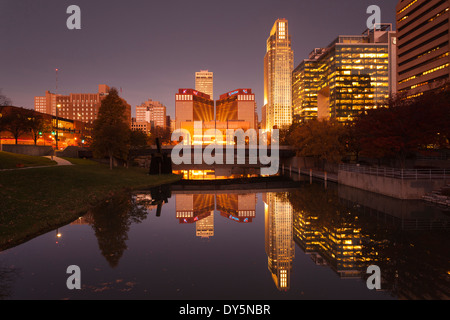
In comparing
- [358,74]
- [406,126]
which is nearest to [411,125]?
[406,126]

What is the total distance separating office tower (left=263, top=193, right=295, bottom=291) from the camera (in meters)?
9.41

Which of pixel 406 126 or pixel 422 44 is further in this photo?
pixel 422 44

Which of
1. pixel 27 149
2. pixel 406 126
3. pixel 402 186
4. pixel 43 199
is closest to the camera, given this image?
pixel 43 199

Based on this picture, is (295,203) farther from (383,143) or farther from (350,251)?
(383,143)

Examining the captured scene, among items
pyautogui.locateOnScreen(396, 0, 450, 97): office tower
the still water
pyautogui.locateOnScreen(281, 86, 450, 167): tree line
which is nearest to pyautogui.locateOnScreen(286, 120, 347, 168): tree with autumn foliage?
pyautogui.locateOnScreen(281, 86, 450, 167): tree line

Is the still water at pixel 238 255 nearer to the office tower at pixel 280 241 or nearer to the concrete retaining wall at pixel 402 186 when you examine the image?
the office tower at pixel 280 241

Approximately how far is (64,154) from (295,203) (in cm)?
6002

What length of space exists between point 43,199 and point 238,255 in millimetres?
16130

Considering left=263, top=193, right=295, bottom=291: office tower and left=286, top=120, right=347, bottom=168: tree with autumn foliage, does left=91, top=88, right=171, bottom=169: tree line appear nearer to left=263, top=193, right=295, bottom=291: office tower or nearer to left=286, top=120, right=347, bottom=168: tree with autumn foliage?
left=286, top=120, right=347, bottom=168: tree with autumn foliage

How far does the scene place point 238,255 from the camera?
11.4m

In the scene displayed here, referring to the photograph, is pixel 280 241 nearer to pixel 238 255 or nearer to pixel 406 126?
pixel 238 255

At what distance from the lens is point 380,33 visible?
628 ft

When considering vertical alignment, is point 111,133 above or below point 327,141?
above
